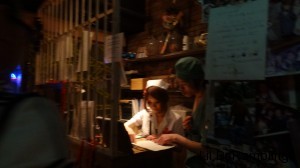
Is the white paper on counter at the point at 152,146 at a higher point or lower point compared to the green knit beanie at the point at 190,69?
lower

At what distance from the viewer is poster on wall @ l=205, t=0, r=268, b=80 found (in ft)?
2.43

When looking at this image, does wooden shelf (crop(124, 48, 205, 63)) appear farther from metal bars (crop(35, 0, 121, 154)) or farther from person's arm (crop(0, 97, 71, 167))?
person's arm (crop(0, 97, 71, 167))

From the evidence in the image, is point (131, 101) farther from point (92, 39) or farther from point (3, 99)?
point (3, 99)

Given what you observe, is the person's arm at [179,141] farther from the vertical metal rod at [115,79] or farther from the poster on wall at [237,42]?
the poster on wall at [237,42]

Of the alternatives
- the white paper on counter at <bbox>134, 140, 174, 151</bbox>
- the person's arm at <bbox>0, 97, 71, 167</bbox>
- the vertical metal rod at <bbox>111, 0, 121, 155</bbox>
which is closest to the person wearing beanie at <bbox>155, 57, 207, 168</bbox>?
the white paper on counter at <bbox>134, 140, 174, 151</bbox>

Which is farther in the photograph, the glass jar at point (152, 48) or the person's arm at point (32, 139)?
→ the glass jar at point (152, 48)

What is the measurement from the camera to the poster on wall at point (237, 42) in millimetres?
739

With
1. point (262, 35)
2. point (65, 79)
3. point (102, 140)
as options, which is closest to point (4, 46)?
point (262, 35)

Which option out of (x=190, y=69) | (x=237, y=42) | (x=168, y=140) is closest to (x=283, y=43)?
(x=237, y=42)

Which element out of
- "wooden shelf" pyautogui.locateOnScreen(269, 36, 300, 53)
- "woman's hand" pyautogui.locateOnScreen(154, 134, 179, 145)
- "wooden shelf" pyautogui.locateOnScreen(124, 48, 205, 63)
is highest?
"wooden shelf" pyautogui.locateOnScreen(124, 48, 205, 63)

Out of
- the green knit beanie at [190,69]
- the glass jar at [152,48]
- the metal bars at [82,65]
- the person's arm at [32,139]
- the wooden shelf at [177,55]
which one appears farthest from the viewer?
the glass jar at [152,48]

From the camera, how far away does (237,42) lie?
0.79 meters

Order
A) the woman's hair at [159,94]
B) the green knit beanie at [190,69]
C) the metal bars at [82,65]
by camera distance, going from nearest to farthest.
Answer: the green knit beanie at [190,69] < the metal bars at [82,65] < the woman's hair at [159,94]

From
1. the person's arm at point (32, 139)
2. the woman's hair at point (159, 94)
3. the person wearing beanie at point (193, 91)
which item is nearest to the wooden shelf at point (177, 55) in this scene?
the woman's hair at point (159, 94)
